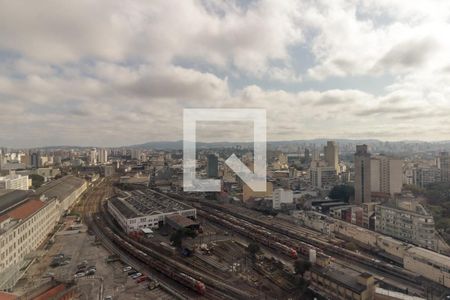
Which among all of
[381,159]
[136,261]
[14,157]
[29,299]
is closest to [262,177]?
[381,159]

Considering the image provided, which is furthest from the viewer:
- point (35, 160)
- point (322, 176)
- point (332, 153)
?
point (35, 160)

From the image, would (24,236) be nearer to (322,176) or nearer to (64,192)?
(64,192)

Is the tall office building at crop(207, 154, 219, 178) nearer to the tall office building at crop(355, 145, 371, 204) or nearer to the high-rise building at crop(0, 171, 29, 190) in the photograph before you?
the tall office building at crop(355, 145, 371, 204)

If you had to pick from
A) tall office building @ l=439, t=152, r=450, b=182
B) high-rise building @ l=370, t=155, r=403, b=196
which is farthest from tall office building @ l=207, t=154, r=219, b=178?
tall office building @ l=439, t=152, r=450, b=182

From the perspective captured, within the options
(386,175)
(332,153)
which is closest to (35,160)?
(332,153)

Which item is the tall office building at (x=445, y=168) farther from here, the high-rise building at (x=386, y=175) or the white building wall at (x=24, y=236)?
the white building wall at (x=24, y=236)

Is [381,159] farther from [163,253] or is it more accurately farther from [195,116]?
[163,253]
